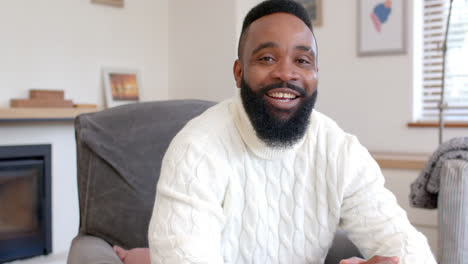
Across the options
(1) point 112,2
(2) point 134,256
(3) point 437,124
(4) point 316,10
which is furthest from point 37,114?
(3) point 437,124

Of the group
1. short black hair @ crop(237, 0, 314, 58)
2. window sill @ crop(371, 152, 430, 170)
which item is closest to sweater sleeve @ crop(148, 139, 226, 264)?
short black hair @ crop(237, 0, 314, 58)

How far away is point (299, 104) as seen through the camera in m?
1.01

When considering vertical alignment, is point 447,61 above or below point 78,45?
below

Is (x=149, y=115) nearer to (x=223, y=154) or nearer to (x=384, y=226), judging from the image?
(x=223, y=154)

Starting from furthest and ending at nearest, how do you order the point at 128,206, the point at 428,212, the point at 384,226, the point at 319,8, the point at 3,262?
the point at 319,8, the point at 3,262, the point at 428,212, the point at 128,206, the point at 384,226

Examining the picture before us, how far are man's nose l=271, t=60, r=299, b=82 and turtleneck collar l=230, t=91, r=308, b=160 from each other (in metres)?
0.13

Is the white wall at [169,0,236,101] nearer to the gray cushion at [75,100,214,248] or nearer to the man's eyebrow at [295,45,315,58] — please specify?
the gray cushion at [75,100,214,248]

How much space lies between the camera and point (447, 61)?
2570mm

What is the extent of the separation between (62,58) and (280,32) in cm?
222

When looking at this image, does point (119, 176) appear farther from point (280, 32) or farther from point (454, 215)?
point (454, 215)

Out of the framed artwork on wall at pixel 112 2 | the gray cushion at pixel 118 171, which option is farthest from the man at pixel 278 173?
the framed artwork on wall at pixel 112 2

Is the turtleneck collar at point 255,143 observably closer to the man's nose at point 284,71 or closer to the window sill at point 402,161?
the man's nose at point 284,71

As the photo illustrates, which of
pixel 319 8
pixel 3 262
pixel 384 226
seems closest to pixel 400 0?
pixel 319 8

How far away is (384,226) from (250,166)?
1.08ft
